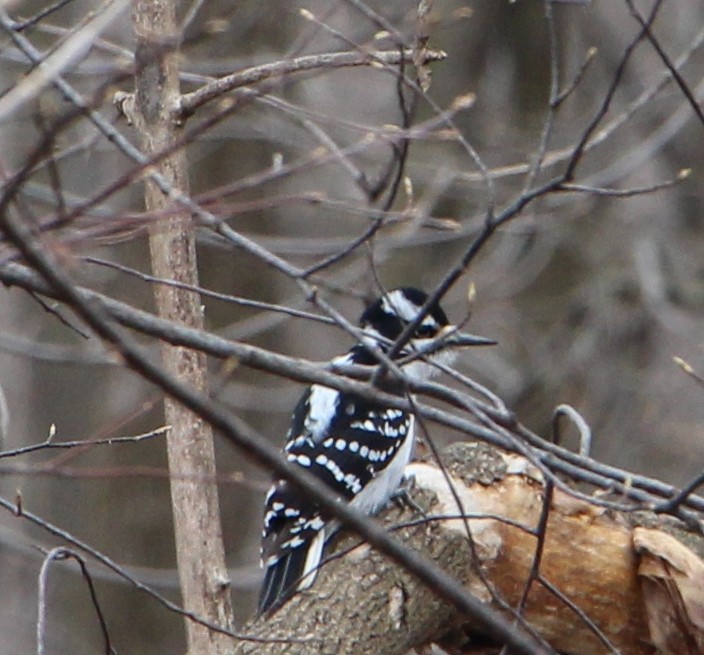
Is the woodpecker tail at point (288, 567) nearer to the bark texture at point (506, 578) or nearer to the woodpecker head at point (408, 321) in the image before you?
the bark texture at point (506, 578)

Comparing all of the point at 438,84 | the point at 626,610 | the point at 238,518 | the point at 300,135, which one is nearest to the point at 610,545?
the point at 626,610

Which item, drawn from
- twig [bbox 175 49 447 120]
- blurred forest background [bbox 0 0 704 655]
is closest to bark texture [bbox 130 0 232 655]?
twig [bbox 175 49 447 120]

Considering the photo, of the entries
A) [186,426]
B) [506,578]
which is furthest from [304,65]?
[506,578]

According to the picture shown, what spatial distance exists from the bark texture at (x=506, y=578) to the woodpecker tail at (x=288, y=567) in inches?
16.6

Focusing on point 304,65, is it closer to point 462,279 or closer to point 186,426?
point 186,426

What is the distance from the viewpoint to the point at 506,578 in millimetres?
3867

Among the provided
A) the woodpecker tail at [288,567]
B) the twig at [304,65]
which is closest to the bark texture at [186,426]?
the twig at [304,65]

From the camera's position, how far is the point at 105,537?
26.2 feet

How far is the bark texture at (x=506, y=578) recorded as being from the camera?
12.0ft

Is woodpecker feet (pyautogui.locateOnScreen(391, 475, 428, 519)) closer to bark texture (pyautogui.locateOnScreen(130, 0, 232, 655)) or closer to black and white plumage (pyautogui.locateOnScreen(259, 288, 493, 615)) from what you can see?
black and white plumage (pyautogui.locateOnScreen(259, 288, 493, 615))

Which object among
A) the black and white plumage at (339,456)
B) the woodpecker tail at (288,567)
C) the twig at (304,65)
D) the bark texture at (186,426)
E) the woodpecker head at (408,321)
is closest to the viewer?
the twig at (304,65)

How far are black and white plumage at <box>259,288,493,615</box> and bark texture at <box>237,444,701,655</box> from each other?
1.62 feet

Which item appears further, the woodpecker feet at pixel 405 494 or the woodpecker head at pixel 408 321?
the woodpecker head at pixel 408 321

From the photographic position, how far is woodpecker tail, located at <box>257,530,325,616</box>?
418cm
